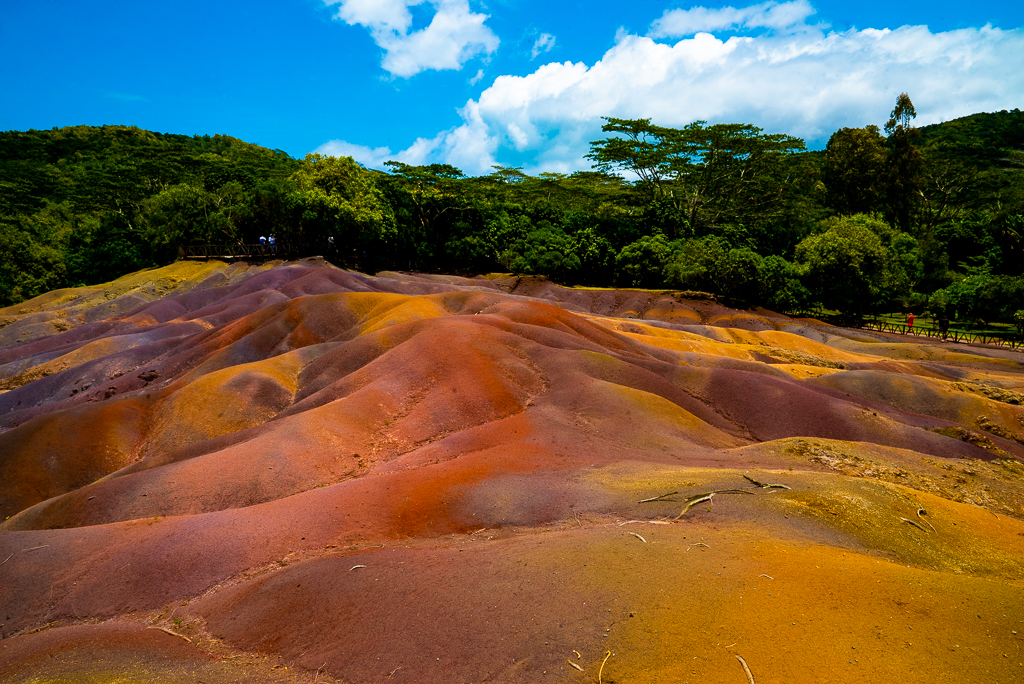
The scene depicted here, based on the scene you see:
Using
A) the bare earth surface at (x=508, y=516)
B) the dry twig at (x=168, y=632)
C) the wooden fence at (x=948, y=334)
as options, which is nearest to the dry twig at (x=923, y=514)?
the bare earth surface at (x=508, y=516)

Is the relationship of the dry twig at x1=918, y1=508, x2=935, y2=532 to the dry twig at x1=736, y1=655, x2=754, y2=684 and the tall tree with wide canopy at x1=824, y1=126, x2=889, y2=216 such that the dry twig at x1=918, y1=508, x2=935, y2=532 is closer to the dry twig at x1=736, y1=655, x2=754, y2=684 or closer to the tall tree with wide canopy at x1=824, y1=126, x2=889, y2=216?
the dry twig at x1=736, y1=655, x2=754, y2=684

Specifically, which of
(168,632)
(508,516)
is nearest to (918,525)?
(508,516)

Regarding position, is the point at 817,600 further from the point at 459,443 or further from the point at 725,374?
the point at 725,374

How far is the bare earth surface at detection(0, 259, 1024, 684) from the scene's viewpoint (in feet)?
25.0

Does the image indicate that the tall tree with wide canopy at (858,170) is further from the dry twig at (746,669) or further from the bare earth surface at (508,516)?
the dry twig at (746,669)

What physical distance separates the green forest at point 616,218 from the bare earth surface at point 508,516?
27.3 meters

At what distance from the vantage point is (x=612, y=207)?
248ft

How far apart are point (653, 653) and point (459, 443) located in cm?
1208

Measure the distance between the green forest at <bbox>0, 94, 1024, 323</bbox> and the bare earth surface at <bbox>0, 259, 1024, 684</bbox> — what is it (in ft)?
89.4

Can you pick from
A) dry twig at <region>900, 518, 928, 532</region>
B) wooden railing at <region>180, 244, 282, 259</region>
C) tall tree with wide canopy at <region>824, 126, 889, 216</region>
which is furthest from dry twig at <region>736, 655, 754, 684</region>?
tall tree with wide canopy at <region>824, 126, 889, 216</region>

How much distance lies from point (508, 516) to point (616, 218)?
66.4 m

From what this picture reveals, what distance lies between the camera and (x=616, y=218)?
74062 mm

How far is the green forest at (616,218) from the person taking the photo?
186ft

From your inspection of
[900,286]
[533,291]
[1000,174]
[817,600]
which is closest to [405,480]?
[817,600]
